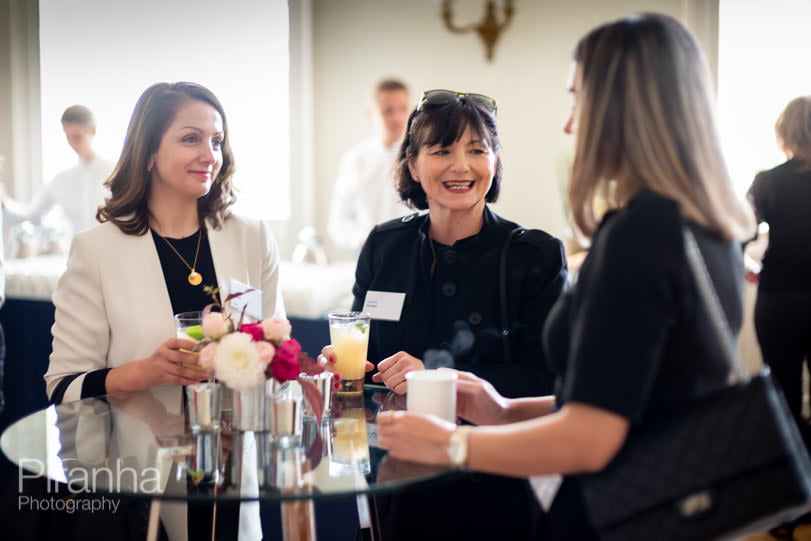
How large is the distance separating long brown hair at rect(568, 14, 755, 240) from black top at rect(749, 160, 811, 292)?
239cm

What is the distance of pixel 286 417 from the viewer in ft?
4.46

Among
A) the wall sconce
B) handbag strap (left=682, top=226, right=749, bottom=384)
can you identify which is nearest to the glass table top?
handbag strap (left=682, top=226, right=749, bottom=384)

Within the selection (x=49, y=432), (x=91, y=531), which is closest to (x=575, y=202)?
(x=49, y=432)

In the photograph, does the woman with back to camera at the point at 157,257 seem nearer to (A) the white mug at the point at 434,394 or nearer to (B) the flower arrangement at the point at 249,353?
(B) the flower arrangement at the point at 249,353

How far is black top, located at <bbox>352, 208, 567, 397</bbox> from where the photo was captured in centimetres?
172

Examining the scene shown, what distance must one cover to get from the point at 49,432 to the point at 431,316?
890 millimetres

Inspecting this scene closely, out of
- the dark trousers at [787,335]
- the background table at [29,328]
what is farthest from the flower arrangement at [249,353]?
the dark trousers at [787,335]

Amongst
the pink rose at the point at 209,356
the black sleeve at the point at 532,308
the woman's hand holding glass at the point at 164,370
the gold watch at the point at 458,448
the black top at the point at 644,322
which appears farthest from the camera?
the black sleeve at the point at 532,308

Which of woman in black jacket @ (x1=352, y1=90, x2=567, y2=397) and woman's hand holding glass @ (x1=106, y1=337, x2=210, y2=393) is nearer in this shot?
woman's hand holding glass @ (x1=106, y1=337, x2=210, y2=393)

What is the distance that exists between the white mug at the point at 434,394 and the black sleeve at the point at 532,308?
0.41 metres

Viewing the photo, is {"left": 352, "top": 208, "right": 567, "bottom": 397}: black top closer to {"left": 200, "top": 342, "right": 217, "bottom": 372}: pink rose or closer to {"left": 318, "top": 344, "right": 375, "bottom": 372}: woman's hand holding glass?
{"left": 318, "top": 344, "right": 375, "bottom": 372}: woman's hand holding glass

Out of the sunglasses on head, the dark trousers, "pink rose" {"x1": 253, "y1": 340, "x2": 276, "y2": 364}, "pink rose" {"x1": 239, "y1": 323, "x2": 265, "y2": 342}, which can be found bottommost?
the dark trousers

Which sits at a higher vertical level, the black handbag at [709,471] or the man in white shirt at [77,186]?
the man in white shirt at [77,186]

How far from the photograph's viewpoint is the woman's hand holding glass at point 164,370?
1556mm
